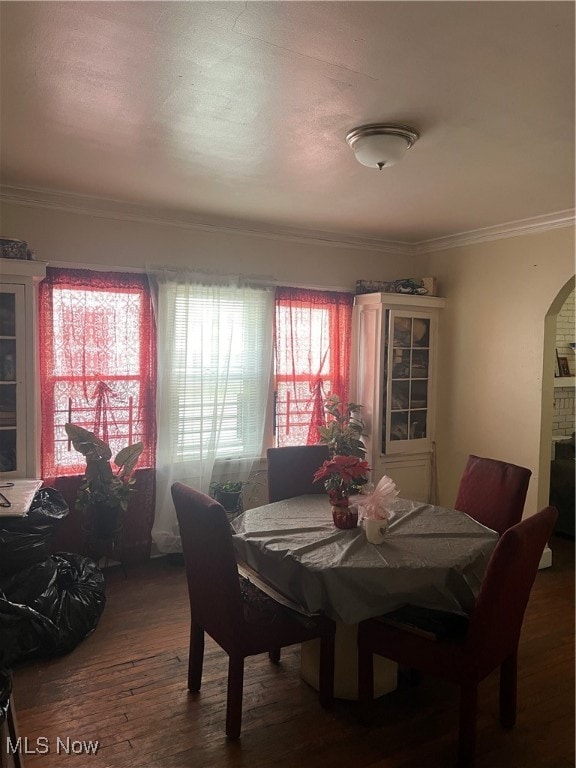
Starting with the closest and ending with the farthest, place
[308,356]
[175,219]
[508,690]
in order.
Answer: [508,690], [175,219], [308,356]

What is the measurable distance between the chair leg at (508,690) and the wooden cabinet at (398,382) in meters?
2.24

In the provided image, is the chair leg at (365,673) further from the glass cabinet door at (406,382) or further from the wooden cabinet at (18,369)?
the glass cabinet door at (406,382)

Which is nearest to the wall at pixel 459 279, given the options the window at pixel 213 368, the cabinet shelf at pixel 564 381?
the window at pixel 213 368

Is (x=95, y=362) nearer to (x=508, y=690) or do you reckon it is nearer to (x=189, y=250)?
(x=189, y=250)

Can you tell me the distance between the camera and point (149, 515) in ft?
12.7

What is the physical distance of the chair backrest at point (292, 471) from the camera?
3186mm

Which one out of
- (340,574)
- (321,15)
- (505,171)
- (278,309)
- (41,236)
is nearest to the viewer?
(321,15)

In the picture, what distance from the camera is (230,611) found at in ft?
6.89

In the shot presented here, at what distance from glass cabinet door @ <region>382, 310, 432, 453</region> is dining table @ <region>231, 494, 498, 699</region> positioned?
1.75m

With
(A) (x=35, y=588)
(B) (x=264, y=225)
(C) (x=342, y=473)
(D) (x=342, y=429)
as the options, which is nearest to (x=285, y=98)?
(C) (x=342, y=473)

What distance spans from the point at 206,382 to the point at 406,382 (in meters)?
1.68

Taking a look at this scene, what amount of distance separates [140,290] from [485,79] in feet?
8.43

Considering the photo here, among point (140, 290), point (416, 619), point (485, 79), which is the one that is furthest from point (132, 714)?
point (485, 79)

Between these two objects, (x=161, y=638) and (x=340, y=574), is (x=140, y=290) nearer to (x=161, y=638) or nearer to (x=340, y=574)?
(x=161, y=638)
